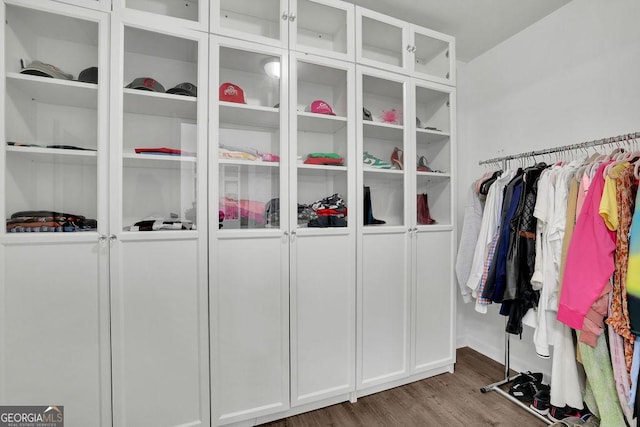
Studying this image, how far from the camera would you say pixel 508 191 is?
1858 millimetres

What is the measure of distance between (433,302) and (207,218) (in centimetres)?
174

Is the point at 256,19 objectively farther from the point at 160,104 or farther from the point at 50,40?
the point at 50,40

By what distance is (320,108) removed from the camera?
1.92 m

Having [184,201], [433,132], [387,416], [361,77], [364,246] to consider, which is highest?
[361,77]

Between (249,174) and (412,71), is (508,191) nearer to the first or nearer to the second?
(412,71)

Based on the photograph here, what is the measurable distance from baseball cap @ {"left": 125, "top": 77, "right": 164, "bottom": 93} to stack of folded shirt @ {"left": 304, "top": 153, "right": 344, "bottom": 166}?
0.93 metres

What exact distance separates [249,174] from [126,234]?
715 millimetres

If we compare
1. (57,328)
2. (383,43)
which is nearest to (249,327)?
(57,328)

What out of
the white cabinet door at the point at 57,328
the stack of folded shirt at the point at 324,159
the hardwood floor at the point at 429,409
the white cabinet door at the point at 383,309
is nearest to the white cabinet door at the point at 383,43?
the stack of folded shirt at the point at 324,159

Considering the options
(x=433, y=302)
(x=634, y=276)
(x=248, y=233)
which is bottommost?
(x=433, y=302)

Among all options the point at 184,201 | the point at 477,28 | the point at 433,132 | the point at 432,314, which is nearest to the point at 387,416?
the point at 432,314

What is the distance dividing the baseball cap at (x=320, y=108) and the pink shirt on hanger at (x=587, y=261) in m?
1.50

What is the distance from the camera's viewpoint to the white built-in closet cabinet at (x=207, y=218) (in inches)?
55.1

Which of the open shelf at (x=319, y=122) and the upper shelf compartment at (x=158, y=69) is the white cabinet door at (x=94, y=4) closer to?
the upper shelf compartment at (x=158, y=69)
